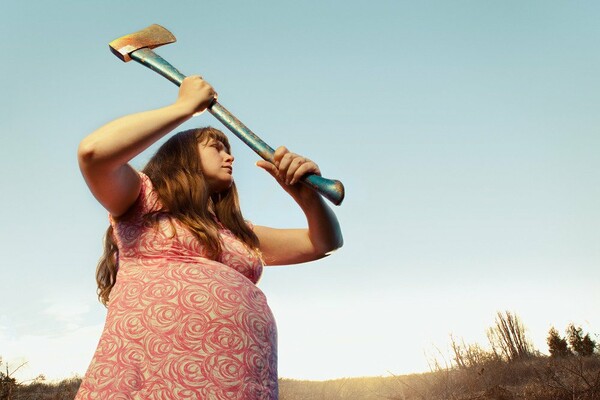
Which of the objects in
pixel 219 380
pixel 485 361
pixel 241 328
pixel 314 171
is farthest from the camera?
pixel 485 361

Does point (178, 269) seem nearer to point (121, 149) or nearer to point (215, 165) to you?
point (121, 149)

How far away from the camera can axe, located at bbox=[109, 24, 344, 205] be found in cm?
170

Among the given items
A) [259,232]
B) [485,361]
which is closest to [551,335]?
[485,361]

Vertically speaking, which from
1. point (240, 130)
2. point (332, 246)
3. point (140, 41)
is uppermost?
point (140, 41)

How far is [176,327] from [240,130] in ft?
2.78

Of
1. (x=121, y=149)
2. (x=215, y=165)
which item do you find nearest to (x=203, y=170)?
(x=215, y=165)

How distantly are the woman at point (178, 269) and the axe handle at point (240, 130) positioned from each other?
2.1 inches

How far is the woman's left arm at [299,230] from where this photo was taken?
1.75 meters

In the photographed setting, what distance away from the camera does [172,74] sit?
6.83 ft

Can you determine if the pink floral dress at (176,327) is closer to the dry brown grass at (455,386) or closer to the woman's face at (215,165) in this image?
the woman's face at (215,165)

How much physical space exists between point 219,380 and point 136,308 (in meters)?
0.32

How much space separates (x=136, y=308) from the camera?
1397mm

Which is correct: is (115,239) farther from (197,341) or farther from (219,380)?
(219,380)

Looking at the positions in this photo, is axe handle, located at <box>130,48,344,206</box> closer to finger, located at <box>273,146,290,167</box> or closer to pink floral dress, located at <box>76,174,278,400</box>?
finger, located at <box>273,146,290,167</box>
